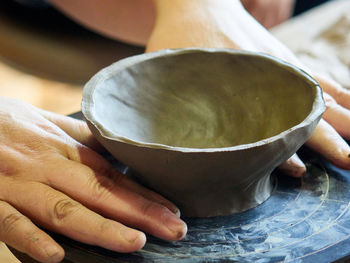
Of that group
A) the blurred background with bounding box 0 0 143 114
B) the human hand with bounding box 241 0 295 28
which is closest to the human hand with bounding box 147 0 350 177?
the human hand with bounding box 241 0 295 28

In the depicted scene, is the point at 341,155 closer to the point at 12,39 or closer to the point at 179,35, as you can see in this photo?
the point at 179,35

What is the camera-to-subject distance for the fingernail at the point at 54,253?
2.32ft

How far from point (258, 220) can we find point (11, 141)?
0.41m

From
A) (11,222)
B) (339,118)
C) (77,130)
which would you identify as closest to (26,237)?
(11,222)

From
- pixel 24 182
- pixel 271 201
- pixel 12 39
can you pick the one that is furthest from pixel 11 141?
pixel 12 39

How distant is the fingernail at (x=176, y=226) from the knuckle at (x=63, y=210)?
5.0 inches

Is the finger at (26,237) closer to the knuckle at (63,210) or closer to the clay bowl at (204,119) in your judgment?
the knuckle at (63,210)

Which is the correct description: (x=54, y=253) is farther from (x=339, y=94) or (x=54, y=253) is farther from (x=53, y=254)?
(x=339, y=94)

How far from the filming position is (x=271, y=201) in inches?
33.2

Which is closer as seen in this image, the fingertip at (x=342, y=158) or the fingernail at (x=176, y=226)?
the fingernail at (x=176, y=226)

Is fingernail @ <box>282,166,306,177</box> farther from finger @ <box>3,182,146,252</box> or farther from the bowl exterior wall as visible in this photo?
finger @ <box>3,182,146,252</box>

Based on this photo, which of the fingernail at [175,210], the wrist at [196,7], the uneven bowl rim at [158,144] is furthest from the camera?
the wrist at [196,7]


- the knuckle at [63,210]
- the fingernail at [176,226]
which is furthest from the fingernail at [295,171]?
the knuckle at [63,210]

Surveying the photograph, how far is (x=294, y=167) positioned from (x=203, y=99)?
0.24m
